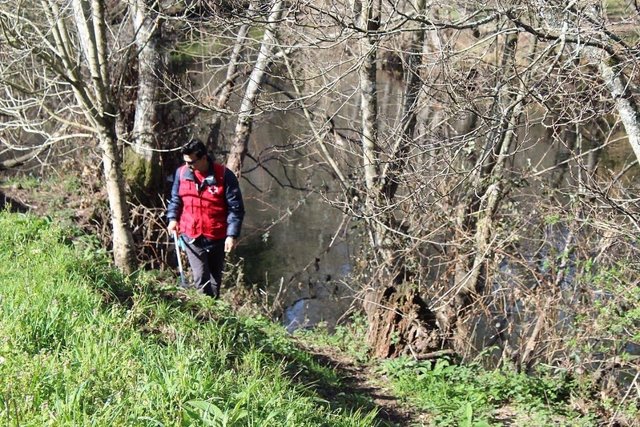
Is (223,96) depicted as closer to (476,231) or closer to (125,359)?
(476,231)

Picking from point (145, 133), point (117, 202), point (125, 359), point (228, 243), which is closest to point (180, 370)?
point (125, 359)

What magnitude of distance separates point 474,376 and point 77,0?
5145mm

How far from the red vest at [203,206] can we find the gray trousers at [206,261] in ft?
0.27

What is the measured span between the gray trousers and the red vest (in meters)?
0.08

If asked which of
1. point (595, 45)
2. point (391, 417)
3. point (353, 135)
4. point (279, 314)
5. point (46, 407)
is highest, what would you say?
point (595, 45)

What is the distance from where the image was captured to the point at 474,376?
6469 mm

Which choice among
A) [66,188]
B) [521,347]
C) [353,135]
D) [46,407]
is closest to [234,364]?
[46,407]

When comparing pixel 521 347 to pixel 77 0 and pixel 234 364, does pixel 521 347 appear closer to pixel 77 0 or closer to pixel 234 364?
pixel 234 364

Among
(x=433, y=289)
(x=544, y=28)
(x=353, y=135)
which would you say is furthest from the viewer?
(x=353, y=135)

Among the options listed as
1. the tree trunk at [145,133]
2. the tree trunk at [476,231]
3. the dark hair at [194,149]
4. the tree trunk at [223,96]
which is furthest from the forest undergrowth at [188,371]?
the tree trunk at [223,96]

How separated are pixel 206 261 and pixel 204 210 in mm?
566

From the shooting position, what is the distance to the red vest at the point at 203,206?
22.3 ft

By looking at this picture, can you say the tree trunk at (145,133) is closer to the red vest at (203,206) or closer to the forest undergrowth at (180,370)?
the forest undergrowth at (180,370)

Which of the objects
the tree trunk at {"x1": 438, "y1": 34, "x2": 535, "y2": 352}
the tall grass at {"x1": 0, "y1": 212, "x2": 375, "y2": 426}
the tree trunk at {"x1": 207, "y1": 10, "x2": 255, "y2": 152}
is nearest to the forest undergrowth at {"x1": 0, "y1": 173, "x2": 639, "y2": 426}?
the tall grass at {"x1": 0, "y1": 212, "x2": 375, "y2": 426}
